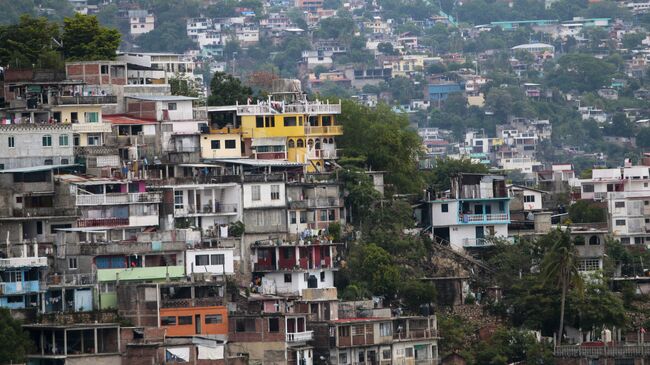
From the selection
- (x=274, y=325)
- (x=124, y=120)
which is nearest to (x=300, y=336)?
(x=274, y=325)

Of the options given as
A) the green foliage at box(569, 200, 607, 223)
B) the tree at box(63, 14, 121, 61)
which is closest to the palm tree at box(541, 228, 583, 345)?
the green foliage at box(569, 200, 607, 223)

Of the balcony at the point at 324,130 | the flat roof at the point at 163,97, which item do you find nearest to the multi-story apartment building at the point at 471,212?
the balcony at the point at 324,130

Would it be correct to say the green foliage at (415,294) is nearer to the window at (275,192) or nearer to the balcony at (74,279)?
the window at (275,192)

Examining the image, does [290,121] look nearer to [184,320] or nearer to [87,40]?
[87,40]

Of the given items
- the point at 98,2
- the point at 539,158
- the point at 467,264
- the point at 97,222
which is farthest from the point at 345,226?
the point at 98,2

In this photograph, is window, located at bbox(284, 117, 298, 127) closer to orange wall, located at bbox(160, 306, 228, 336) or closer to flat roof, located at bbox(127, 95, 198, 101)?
flat roof, located at bbox(127, 95, 198, 101)

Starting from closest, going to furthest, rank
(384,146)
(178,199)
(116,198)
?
(116,198) → (178,199) → (384,146)
